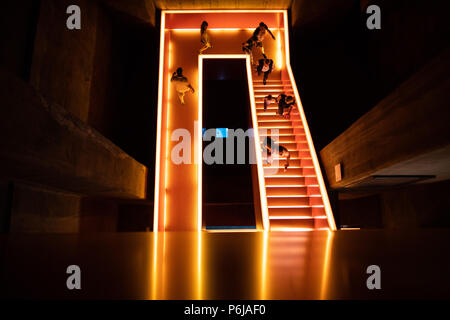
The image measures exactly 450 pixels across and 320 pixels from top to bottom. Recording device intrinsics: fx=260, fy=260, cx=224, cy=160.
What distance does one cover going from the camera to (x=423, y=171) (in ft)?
12.1

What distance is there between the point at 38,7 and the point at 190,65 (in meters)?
4.13

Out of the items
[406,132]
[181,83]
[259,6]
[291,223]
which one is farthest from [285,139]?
[259,6]

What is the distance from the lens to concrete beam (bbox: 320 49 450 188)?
2514 mm

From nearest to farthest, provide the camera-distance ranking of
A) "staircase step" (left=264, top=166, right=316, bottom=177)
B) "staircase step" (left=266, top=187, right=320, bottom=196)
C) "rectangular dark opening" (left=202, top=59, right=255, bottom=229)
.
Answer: "staircase step" (left=266, top=187, right=320, bottom=196)
"staircase step" (left=264, top=166, right=316, bottom=177)
"rectangular dark opening" (left=202, top=59, right=255, bottom=229)

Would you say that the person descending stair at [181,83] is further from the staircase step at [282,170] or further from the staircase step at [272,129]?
the staircase step at [282,170]

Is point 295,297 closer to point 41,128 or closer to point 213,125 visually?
point 41,128

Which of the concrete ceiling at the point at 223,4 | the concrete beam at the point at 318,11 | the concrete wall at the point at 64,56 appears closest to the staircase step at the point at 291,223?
the concrete wall at the point at 64,56

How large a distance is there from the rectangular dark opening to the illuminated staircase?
1.92 metres

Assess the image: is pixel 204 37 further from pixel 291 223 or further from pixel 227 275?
pixel 227 275

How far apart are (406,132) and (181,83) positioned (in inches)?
202

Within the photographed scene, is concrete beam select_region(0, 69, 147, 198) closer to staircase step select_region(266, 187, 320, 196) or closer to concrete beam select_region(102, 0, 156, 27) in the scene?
staircase step select_region(266, 187, 320, 196)

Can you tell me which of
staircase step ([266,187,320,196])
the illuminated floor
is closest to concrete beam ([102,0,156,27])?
staircase step ([266,187,320,196])

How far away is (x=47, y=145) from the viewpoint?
2.71 m
